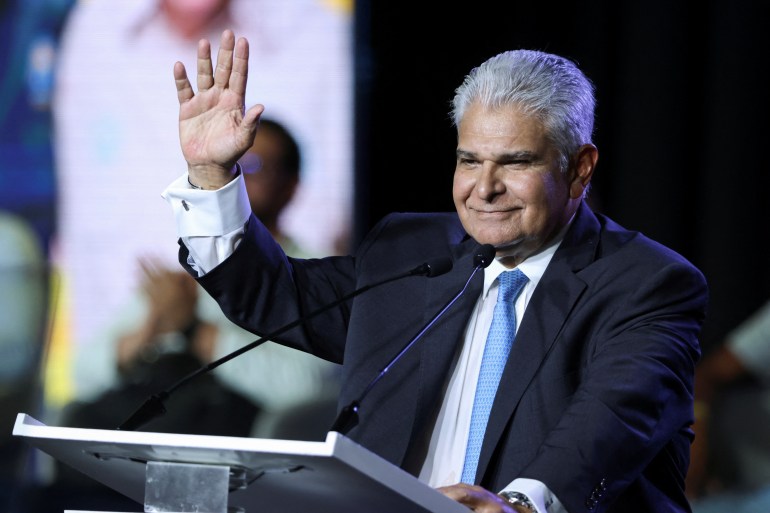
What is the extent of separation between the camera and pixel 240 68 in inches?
91.6

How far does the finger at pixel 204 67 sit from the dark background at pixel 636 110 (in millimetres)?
1666

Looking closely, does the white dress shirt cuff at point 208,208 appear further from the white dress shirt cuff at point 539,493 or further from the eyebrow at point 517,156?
the white dress shirt cuff at point 539,493

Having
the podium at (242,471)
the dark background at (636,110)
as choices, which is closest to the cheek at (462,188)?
the podium at (242,471)

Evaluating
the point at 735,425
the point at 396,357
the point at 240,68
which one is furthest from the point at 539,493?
the point at 735,425

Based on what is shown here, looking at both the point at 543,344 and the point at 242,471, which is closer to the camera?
the point at 242,471

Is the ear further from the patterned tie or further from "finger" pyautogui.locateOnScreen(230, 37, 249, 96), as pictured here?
"finger" pyautogui.locateOnScreen(230, 37, 249, 96)

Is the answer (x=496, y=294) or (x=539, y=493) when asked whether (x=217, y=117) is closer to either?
(x=496, y=294)

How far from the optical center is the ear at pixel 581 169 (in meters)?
2.39

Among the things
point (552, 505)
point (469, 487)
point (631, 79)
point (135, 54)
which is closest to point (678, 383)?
point (552, 505)

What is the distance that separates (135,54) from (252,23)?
43 cm

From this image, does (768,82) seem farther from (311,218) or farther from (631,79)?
(311,218)

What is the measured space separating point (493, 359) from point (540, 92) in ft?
1.80

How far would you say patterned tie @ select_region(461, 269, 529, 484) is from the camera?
218cm

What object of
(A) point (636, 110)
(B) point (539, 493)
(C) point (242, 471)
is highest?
(A) point (636, 110)
